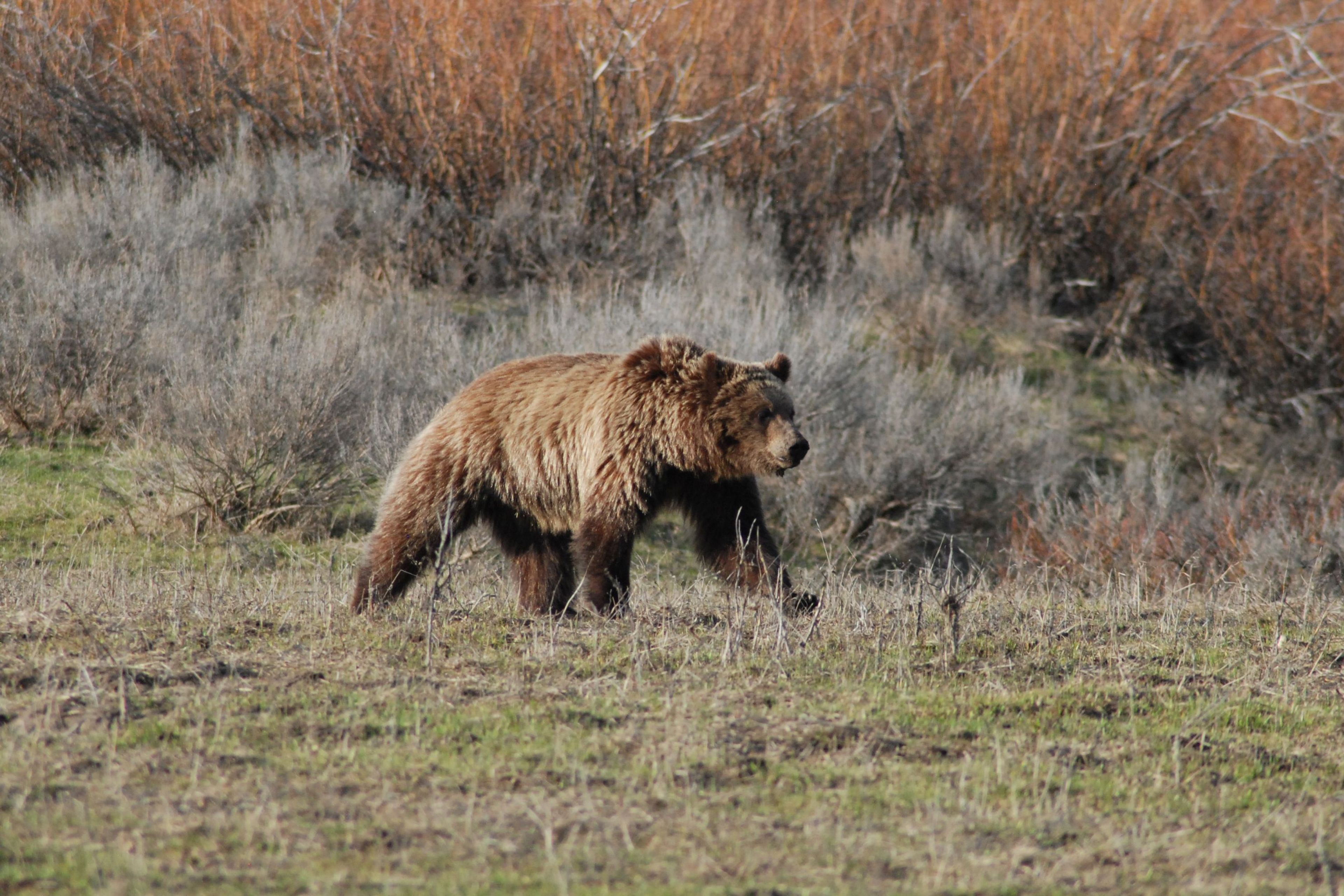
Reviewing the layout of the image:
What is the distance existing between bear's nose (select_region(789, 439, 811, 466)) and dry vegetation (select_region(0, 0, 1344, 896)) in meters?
0.92

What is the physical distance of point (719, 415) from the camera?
7383mm

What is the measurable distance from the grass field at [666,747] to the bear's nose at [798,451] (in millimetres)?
666

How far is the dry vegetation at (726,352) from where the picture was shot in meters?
4.07

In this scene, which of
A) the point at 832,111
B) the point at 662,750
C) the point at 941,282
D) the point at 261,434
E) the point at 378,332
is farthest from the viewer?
the point at 832,111

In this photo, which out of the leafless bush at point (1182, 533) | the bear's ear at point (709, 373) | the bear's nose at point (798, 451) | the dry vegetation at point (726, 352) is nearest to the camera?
the dry vegetation at point (726, 352)

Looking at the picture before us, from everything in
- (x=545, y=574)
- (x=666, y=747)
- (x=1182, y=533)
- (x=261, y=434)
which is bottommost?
(x=1182, y=533)

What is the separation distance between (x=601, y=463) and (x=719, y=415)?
73 centimetres

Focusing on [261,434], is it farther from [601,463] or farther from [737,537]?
[737,537]

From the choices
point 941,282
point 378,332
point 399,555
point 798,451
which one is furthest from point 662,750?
point 941,282

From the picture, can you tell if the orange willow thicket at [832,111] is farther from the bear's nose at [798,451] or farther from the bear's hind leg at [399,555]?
the bear's nose at [798,451]

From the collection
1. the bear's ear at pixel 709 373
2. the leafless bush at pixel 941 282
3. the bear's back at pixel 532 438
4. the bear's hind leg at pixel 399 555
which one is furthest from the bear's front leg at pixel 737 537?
the leafless bush at pixel 941 282

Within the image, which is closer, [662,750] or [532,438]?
[662,750]

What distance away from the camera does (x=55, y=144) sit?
1955cm

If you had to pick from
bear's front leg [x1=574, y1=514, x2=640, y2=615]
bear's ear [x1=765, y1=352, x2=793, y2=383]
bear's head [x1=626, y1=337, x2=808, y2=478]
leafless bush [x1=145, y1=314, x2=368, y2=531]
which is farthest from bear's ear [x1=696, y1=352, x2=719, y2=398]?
leafless bush [x1=145, y1=314, x2=368, y2=531]
